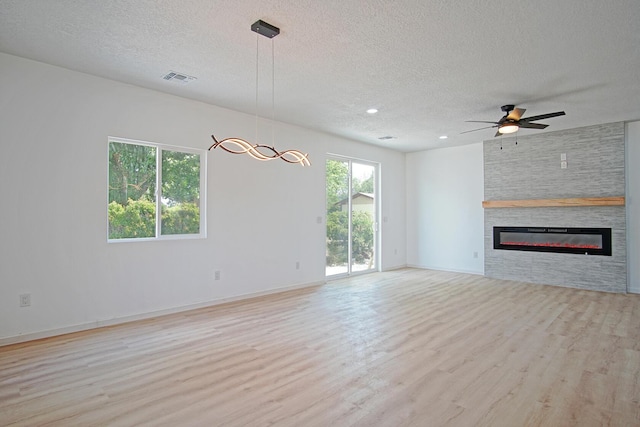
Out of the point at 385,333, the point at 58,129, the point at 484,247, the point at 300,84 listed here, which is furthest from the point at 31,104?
the point at 484,247

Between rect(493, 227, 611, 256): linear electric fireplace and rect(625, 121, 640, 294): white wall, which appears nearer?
rect(625, 121, 640, 294): white wall

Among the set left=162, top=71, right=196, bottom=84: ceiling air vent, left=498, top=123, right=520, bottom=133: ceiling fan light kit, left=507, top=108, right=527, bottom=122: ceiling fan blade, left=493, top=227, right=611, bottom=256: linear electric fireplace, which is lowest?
left=493, top=227, right=611, bottom=256: linear electric fireplace

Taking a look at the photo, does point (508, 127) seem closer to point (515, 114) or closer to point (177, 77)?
point (515, 114)

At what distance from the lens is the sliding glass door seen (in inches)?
268


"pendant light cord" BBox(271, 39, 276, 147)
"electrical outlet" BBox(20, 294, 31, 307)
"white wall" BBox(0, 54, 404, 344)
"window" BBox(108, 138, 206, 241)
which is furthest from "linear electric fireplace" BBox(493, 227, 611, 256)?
"electrical outlet" BBox(20, 294, 31, 307)

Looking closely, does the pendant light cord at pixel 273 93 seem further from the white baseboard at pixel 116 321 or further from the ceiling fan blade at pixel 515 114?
the ceiling fan blade at pixel 515 114

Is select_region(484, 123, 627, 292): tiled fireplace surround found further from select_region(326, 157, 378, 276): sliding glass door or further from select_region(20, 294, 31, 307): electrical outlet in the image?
select_region(20, 294, 31, 307): electrical outlet

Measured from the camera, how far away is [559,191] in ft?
20.8

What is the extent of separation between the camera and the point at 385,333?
12.1 ft

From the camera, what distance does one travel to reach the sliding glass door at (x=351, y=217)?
6.82 meters

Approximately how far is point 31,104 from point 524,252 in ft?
25.3

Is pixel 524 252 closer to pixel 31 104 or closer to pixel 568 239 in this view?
pixel 568 239

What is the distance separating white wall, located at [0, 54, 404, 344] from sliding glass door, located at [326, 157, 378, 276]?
1.34 meters

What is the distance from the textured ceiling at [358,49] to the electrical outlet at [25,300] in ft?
7.66
